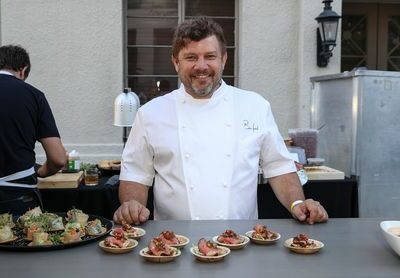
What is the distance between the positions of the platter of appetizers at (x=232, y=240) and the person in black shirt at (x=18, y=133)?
1616 millimetres

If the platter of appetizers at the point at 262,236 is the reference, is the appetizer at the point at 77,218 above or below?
above

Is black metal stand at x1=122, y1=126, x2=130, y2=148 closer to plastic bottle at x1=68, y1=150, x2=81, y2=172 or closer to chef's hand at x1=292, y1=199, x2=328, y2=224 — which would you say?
plastic bottle at x1=68, y1=150, x2=81, y2=172

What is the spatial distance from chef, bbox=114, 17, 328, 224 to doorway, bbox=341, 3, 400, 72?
13.9 ft

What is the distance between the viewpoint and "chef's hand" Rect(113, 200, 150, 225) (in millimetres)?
1771

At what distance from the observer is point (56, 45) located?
5090mm

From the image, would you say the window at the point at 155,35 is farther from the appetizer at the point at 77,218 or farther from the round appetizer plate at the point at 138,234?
the round appetizer plate at the point at 138,234

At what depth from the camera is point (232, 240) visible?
146 cm

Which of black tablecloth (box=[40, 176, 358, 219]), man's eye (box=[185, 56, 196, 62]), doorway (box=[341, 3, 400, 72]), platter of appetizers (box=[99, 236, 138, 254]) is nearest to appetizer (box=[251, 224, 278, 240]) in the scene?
platter of appetizers (box=[99, 236, 138, 254])

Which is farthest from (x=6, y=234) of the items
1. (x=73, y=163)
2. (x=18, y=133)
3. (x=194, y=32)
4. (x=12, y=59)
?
(x=73, y=163)

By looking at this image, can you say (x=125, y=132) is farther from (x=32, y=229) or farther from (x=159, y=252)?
(x=159, y=252)

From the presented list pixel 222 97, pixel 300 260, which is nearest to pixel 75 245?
pixel 300 260

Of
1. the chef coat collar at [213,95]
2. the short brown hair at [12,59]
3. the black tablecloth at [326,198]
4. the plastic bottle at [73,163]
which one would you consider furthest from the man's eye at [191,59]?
the plastic bottle at [73,163]

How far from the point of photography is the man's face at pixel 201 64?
194 cm

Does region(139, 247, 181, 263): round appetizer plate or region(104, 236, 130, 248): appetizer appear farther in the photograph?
region(104, 236, 130, 248): appetizer
